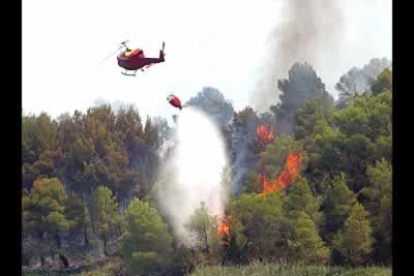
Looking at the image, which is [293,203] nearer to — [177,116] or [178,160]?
[178,160]

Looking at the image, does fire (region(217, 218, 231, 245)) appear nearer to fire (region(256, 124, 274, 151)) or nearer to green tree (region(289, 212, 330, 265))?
green tree (region(289, 212, 330, 265))

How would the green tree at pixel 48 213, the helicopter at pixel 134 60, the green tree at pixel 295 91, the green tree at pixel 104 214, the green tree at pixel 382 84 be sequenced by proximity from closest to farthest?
1. the helicopter at pixel 134 60
2. the green tree at pixel 382 84
3. the green tree at pixel 104 214
4. the green tree at pixel 48 213
5. the green tree at pixel 295 91

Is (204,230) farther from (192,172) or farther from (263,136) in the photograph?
(263,136)

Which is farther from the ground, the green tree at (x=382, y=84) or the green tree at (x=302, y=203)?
the green tree at (x=382, y=84)

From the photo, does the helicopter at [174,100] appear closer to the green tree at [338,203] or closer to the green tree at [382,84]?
the green tree at [382,84]

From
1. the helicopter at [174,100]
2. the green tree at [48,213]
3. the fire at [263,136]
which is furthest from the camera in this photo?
the fire at [263,136]

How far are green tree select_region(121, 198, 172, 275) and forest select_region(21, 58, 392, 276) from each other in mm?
37

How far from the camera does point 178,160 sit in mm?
27516

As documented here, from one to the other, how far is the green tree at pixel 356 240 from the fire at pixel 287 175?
319 centimetres

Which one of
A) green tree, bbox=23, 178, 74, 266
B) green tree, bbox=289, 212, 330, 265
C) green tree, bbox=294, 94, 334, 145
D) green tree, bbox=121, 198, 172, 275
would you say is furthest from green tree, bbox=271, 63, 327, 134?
green tree, bbox=23, 178, 74, 266

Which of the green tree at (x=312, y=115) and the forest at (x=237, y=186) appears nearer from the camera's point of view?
the forest at (x=237, y=186)

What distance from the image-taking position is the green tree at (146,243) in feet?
79.5

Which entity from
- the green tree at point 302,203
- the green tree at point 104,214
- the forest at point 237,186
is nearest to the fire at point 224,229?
the forest at point 237,186

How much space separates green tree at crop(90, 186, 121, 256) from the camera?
26.1 m
